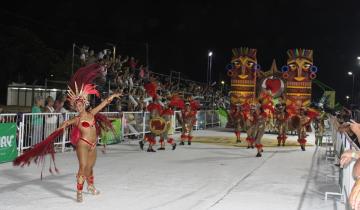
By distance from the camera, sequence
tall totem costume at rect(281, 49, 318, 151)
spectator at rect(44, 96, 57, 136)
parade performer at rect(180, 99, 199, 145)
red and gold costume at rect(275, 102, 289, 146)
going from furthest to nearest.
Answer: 1. tall totem costume at rect(281, 49, 318, 151)
2. red and gold costume at rect(275, 102, 289, 146)
3. parade performer at rect(180, 99, 199, 145)
4. spectator at rect(44, 96, 57, 136)

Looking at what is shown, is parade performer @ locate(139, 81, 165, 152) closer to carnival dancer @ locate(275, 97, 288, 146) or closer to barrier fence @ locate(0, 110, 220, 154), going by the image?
barrier fence @ locate(0, 110, 220, 154)

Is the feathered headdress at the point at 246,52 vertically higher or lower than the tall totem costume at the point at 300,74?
higher

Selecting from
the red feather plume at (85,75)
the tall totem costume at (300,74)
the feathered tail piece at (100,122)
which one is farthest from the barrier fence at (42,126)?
the tall totem costume at (300,74)

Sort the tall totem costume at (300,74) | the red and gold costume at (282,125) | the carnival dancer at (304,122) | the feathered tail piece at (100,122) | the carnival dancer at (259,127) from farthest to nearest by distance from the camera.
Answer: the tall totem costume at (300,74) < the red and gold costume at (282,125) < the carnival dancer at (304,122) < the carnival dancer at (259,127) < the feathered tail piece at (100,122)

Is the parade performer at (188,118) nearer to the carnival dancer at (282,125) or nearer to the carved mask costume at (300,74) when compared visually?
the carnival dancer at (282,125)

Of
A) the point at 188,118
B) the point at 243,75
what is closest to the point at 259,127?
the point at 188,118

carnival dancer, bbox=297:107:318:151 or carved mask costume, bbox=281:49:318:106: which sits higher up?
carved mask costume, bbox=281:49:318:106

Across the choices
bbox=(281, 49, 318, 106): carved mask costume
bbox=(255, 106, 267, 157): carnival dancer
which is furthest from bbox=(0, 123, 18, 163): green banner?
bbox=(281, 49, 318, 106): carved mask costume

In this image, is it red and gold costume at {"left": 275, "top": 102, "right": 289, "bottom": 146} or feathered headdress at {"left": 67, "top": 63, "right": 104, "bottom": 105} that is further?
red and gold costume at {"left": 275, "top": 102, "right": 289, "bottom": 146}

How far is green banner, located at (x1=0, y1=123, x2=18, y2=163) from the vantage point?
11.1 m

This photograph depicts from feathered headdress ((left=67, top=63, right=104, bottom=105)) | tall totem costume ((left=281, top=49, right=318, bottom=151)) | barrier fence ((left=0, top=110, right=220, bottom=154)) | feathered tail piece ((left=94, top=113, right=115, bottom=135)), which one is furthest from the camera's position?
tall totem costume ((left=281, top=49, right=318, bottom=151))

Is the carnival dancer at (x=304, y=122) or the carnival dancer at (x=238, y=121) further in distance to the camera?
the carnival dancer at (x=238, y=121)

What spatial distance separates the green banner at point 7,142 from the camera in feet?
36.5

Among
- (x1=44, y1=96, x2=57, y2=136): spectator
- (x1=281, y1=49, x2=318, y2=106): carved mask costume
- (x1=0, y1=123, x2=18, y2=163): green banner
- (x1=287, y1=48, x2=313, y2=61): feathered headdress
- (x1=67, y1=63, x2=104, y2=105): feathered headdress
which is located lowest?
(x1=0, y1=123, x2=18, y2=163): green banner
